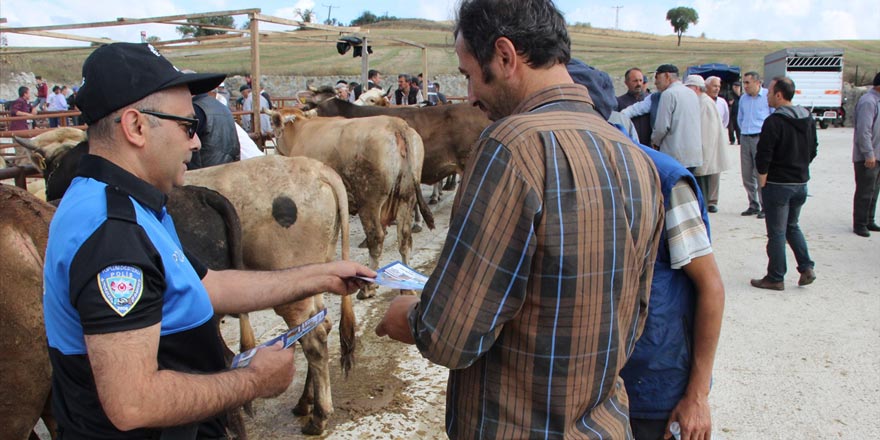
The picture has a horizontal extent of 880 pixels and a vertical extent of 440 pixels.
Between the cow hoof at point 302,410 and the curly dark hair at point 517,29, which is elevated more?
the curly dark hair at point 517,29

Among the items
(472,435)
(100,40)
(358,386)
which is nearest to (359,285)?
(472,435)

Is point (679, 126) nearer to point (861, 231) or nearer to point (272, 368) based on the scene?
point (861, 231)

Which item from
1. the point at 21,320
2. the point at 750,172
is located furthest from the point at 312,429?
the point at 750,172

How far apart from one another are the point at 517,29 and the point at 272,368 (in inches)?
43.7

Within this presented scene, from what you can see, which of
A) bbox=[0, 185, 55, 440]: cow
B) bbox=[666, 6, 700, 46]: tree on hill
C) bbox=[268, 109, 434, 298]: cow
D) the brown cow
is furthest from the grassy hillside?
bbox=[0, 185, 55, 440]: cow

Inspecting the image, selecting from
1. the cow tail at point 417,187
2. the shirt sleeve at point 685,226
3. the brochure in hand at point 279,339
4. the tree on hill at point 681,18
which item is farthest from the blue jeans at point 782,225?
the tree on hill at point 681,18

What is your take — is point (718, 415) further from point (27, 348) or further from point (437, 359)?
point (27, 348)

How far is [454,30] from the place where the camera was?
5.50 ft

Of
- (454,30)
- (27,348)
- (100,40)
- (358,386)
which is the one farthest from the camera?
(100,40)

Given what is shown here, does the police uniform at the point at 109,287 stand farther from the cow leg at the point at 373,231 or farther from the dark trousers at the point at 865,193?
the dark trousers at the point at 865,193

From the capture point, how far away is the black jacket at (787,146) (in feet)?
20.8

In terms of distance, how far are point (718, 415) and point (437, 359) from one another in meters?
3.41

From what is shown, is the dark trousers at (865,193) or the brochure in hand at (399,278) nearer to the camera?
the brochure in hand at (399,278)

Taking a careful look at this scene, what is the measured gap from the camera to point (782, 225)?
633 cm
